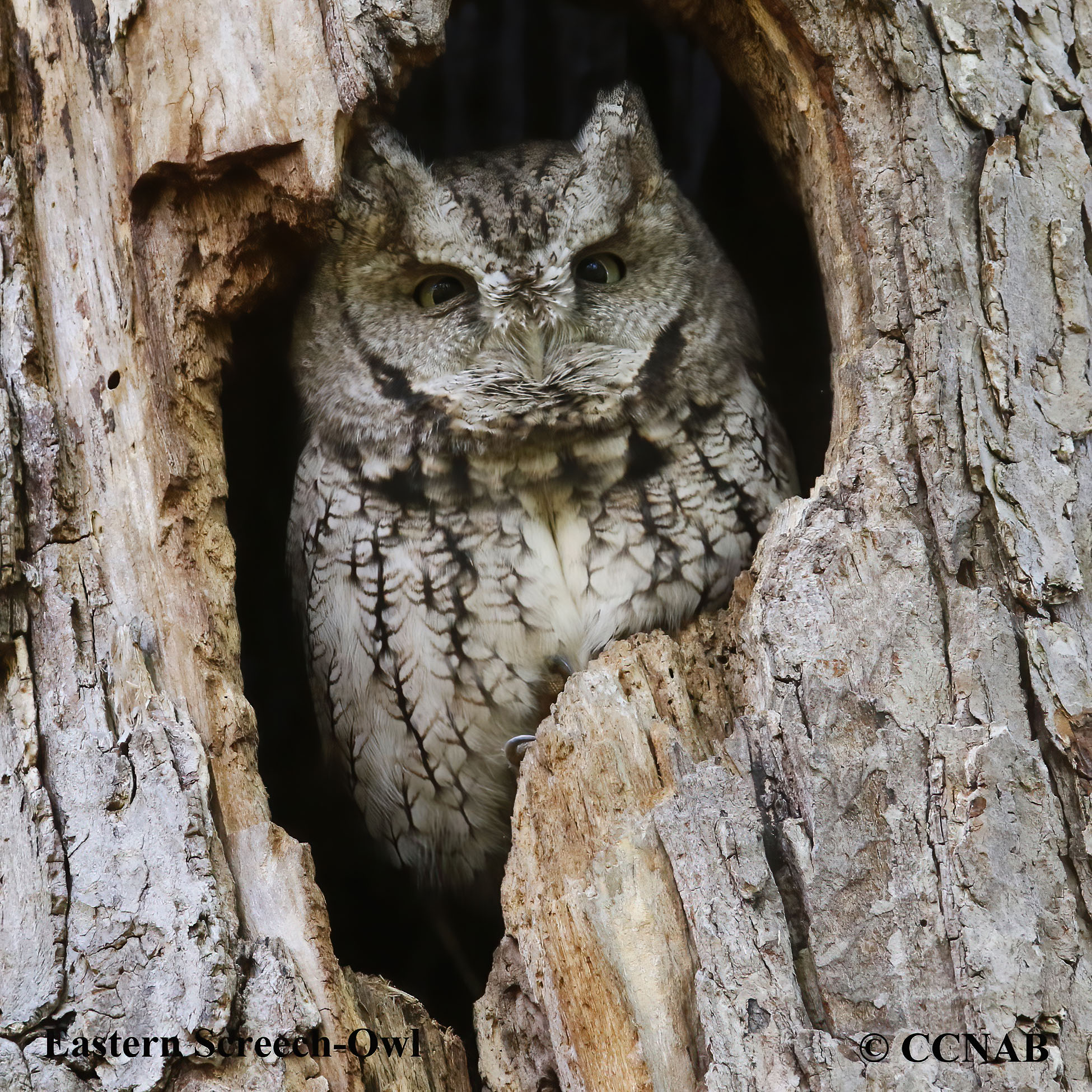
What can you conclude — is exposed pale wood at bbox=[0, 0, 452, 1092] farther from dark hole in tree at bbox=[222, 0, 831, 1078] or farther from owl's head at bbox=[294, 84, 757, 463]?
dark hole in tree at bbox=[222, 0, 831, 1078]

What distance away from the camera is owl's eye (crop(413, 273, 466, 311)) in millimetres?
2061

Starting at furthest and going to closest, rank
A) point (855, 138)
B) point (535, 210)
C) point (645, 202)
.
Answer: point (645, 202) < point (535, 210) < point (855, 138)

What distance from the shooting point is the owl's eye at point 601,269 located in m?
2.06

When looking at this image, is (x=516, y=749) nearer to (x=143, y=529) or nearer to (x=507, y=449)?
(x=507, y=449)

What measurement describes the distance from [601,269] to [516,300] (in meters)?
0.23

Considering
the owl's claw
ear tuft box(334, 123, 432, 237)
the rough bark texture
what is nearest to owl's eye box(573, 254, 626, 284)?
ear tuft box(334, 123, 432, 237)

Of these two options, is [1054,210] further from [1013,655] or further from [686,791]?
[686,791]

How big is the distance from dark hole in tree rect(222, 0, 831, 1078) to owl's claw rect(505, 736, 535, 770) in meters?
0.53

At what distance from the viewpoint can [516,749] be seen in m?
2.02

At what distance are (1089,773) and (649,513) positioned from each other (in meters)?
0.86

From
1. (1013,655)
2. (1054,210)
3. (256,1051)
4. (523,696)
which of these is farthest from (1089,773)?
(256,1051)

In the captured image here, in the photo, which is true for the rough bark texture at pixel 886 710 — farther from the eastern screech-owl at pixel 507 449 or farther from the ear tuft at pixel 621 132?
the ear tuft at pixel 621 132

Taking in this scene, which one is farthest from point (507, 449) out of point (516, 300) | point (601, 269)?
point (601, 269)

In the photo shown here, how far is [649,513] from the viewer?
1995mm
